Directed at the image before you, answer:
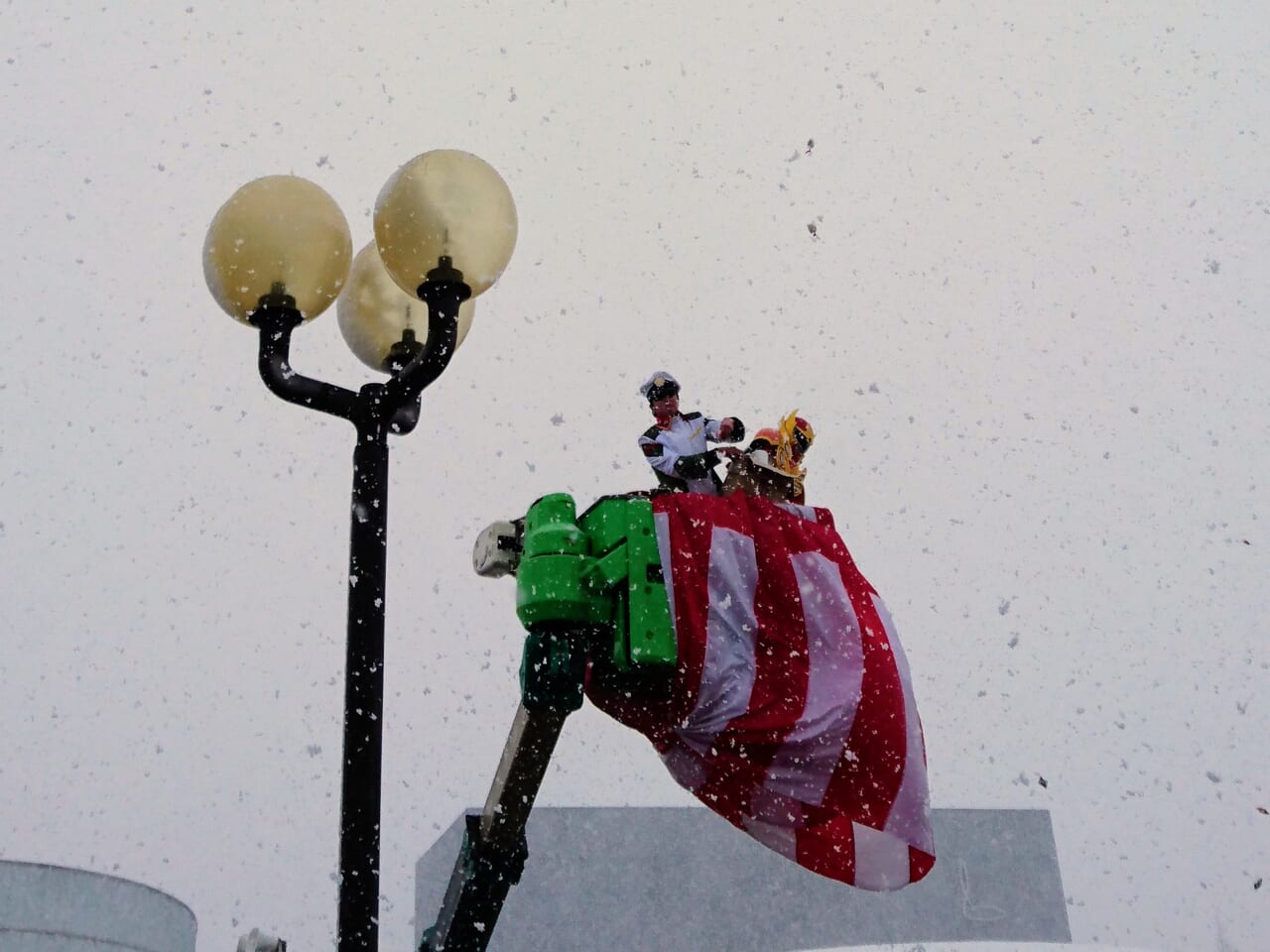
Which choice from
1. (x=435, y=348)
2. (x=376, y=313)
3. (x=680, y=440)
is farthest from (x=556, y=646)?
(x=376, y=313)

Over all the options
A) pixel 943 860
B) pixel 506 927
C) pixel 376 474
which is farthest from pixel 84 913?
pixel 943 860

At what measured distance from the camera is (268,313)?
165 inches

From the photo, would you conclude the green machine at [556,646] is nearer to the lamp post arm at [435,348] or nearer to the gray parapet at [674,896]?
the lamp post arm at [435,348]

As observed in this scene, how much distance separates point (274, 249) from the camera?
421 centimetres

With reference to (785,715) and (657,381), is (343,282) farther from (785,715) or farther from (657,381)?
(785,715)

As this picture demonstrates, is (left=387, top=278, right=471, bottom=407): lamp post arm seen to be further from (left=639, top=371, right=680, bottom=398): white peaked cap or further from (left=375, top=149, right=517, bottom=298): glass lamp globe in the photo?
(left=639, top=371, right=680, bottom=398): white peaked cap

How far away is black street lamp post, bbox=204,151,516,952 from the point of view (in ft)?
11.7

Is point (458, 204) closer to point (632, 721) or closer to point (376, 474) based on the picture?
point (376, 474)

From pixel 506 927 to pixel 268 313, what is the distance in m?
18.2

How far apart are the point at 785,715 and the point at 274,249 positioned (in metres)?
2.32

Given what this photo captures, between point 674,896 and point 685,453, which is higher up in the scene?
point 685,453

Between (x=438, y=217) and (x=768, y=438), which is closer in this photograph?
(x=438, y=217)

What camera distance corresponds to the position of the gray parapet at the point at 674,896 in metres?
20.5

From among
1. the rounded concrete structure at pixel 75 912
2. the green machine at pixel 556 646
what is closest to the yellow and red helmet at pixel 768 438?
the green machine at pixel 556 646
